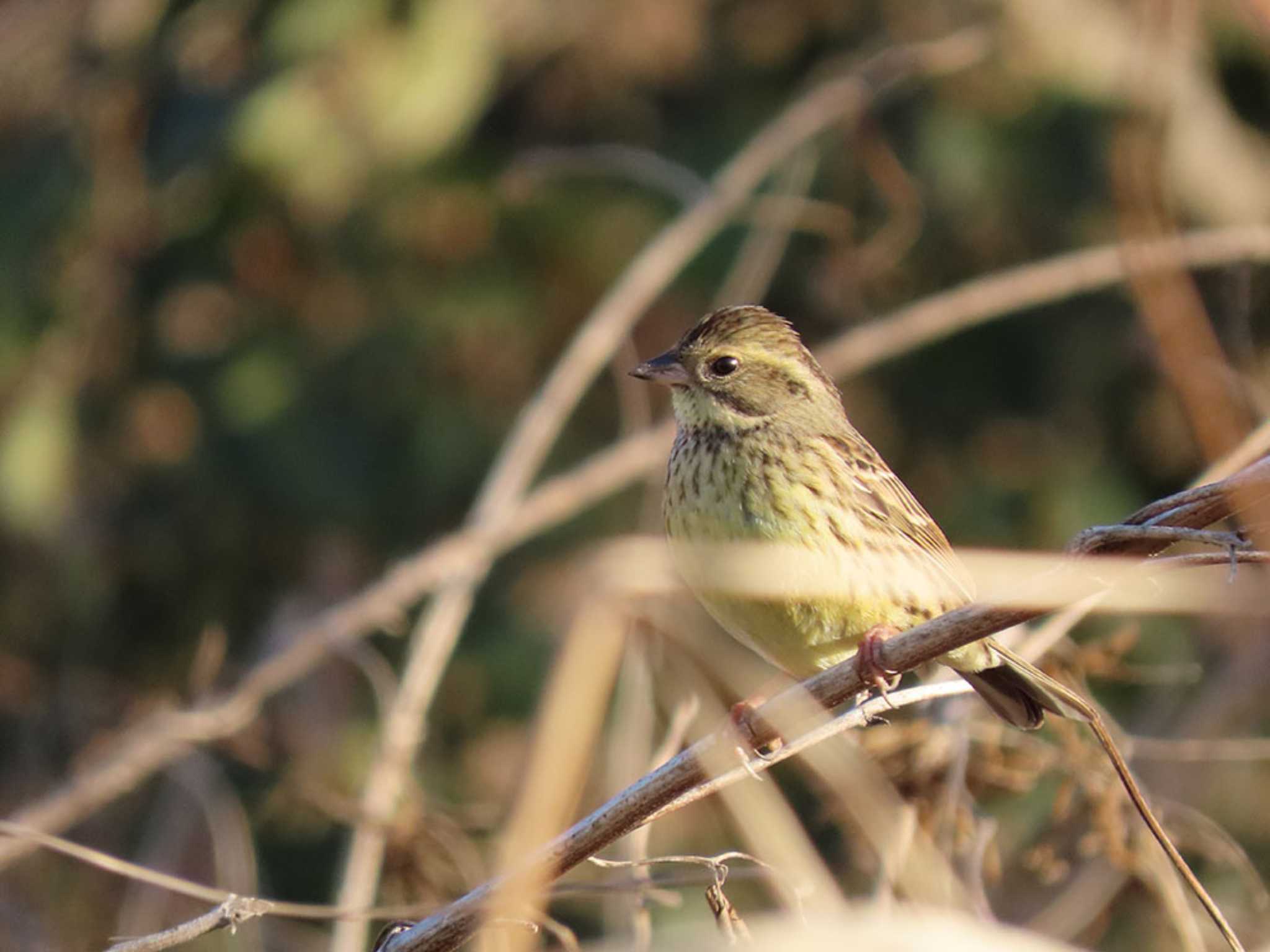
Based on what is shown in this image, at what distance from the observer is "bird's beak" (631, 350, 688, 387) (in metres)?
3.66

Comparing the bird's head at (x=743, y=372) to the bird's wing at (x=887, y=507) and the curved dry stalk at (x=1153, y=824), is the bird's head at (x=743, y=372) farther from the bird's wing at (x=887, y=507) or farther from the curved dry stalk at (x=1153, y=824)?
the curved dry stalk at (x=1153, y=824)

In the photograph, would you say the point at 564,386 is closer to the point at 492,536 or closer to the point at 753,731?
the point at 492,536

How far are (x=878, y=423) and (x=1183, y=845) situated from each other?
2.46 metres

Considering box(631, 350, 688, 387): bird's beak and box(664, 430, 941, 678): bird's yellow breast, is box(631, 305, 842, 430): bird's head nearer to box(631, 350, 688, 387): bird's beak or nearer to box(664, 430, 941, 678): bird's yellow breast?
box(631, 350, 688, 387): bird's beak

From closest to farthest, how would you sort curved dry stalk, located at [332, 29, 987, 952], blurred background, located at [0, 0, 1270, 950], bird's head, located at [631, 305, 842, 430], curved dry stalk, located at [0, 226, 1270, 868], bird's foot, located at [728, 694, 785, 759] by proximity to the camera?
bird's foot, located at [728, 694, 785, 759] → bird's head, located at [631, 305, 842, 430] → curved dry stalk, located at [332, 29, 987, 952] → curved dry stalk, located at [0, 226, 1270, 868] → blurred background, located at [0, 0, 1270, 950]

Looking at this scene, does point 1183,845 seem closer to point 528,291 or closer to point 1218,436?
point 1218,436

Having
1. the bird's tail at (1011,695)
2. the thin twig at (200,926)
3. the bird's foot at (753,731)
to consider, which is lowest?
the thin twig at (200,926)

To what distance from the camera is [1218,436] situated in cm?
383

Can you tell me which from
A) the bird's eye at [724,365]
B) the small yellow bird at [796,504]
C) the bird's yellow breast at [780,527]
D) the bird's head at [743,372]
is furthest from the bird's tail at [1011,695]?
the bird's eye at [724,365]

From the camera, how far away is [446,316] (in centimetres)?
625

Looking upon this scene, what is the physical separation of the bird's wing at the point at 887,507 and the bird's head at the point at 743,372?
124 mm

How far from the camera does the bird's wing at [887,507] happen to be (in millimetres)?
3500

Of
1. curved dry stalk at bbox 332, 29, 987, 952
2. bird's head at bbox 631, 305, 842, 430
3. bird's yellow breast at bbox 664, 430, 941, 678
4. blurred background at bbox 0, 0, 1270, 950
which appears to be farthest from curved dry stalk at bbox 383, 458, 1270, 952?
blurred background at bbox 0, 0, 1270, 950

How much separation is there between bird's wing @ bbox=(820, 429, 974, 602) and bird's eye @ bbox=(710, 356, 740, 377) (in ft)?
0.83
